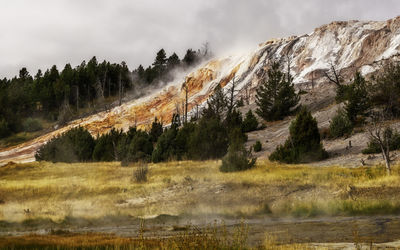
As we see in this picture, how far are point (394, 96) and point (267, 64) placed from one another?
5221cm

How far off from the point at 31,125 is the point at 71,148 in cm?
5332

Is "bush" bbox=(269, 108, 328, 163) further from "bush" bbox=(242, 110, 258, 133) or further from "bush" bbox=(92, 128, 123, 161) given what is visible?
"bush" bbox=(92, 128, 123, 161)

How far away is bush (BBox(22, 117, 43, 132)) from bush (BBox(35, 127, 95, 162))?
47188 millimetres

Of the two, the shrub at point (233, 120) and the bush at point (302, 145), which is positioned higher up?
the shrub at point (233, 120)

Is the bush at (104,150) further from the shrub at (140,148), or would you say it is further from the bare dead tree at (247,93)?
the bare dead tree at (247,93)

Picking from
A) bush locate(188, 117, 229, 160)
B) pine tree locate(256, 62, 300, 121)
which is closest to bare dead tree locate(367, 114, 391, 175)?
bush locate(188, 117, 229, 160)

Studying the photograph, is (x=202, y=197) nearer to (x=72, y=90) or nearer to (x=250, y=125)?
(x=250, y=125)

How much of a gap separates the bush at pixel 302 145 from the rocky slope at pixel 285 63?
16.4 meters

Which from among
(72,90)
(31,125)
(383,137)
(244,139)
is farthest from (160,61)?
(383,137)

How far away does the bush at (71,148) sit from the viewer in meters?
45.8

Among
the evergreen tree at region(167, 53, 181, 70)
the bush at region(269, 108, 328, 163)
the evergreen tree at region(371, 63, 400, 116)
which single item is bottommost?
the bush at region(269, 108, 328, 163)

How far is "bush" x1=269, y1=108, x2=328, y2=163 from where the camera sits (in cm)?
3225

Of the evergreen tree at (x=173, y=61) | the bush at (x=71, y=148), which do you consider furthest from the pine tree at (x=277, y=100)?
the evergreen tree at (x=173, y=61)

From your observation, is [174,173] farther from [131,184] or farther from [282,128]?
[282,128]
